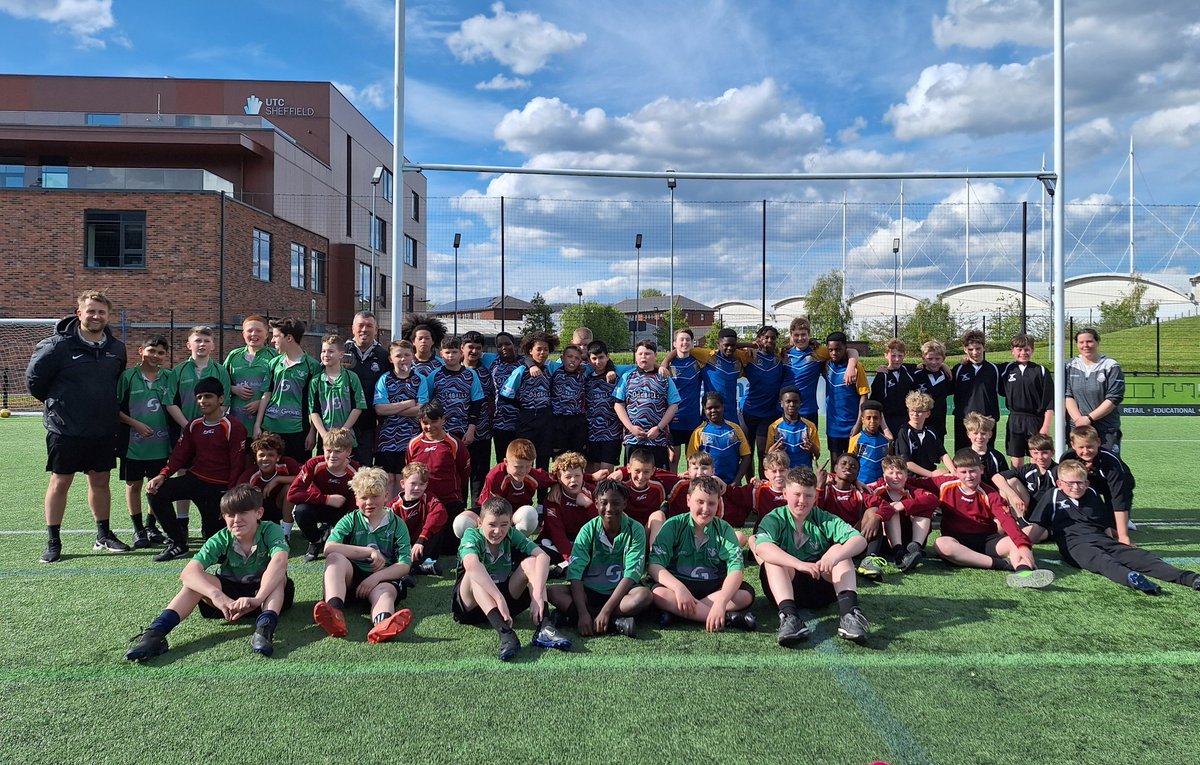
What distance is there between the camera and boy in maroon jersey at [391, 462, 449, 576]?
4453mm

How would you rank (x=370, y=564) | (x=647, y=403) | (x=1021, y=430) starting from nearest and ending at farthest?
(x=370, y=564) < (x=647, y=403) < (x=1021, y=430)

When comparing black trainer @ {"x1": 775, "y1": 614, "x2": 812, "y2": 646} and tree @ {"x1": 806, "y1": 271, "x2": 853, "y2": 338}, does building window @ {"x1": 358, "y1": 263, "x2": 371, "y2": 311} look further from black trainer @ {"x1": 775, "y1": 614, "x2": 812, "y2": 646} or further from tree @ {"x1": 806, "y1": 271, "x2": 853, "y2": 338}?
black trainer @ {"x1": 775, "y1": 614, "x2": 812, "y2": 646}

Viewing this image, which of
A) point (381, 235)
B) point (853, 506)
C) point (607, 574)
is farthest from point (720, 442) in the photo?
point (381, 235)

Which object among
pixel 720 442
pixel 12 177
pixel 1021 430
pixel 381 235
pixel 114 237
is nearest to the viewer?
pixel 720 442

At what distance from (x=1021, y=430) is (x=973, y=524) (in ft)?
5.78

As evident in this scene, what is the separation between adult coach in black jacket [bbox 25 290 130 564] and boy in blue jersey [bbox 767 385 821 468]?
4594 millimetres

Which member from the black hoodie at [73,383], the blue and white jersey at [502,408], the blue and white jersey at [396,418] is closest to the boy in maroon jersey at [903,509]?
the blue and white jersey at [502,408]

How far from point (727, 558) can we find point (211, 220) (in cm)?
2028

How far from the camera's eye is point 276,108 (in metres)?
29.8

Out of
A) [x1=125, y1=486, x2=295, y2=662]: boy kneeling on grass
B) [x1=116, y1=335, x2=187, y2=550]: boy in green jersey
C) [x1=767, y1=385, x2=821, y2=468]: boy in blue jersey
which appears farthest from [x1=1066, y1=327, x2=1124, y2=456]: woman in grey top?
[x1=116, y1=335, x2=187, y2=550]: boy in green jersey

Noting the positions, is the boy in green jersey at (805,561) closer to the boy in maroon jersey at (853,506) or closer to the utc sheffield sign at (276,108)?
the boy in maroon jersey at (853,506)

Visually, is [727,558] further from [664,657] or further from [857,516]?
[857,516]

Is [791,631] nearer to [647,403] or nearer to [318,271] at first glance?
[647,403]

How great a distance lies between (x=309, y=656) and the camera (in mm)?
3344
